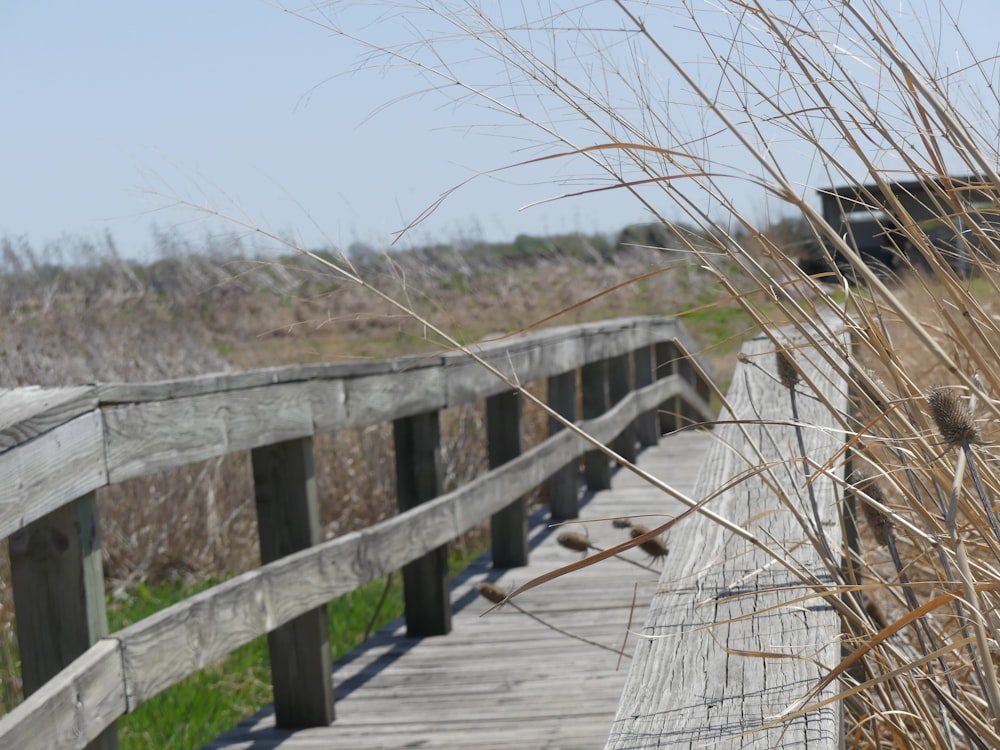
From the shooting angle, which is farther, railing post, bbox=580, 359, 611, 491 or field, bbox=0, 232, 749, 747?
railing post, bbox=580, 359, 611, 491

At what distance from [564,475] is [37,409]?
400 centimetres

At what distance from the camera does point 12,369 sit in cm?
557

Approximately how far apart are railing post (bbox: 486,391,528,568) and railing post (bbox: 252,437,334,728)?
1.72 m

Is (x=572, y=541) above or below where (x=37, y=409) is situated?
below

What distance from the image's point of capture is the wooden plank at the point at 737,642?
1007mm

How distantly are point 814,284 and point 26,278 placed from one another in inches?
272

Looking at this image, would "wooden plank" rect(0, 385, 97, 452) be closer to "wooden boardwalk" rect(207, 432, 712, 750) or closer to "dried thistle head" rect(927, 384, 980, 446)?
"wooden boardwalk" rect(207, 432, 712, 750)

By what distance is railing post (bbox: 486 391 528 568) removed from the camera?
4926mm

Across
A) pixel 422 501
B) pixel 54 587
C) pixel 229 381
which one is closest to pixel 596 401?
pixel 422 501

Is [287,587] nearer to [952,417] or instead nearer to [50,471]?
[50,471]

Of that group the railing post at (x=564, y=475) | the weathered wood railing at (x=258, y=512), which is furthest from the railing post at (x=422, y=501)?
the railing post at (x=564, y=475)

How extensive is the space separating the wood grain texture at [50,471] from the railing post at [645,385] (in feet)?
18.6

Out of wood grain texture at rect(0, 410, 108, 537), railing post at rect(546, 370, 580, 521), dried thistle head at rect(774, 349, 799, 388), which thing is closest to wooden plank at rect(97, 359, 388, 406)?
wood grain texture at rect(0, 410, 108, 537)

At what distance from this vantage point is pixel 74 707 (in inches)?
82.4
